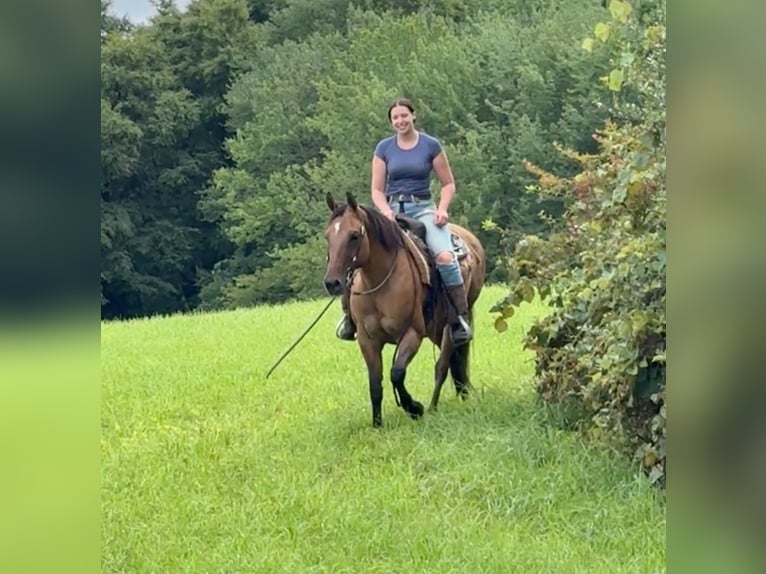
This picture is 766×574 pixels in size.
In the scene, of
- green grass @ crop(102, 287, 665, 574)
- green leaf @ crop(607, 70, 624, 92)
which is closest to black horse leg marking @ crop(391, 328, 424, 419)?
green grass @ crop(102, 287, 665, 574)

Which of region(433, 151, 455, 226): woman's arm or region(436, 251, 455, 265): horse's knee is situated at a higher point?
region(433, 151, 455, 226): woman's arm

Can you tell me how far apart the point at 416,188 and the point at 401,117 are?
1.31 ft

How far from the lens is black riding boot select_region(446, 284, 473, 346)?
534 centimetres

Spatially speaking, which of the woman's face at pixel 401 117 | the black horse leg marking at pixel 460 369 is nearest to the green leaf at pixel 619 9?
the woman's face at pixel 401 117

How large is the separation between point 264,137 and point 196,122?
1435 millimetres

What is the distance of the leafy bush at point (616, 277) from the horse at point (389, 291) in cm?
48

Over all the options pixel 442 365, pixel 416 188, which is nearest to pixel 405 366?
pixel 442 365

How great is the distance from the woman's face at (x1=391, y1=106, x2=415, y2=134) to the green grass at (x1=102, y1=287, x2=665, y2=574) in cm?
158

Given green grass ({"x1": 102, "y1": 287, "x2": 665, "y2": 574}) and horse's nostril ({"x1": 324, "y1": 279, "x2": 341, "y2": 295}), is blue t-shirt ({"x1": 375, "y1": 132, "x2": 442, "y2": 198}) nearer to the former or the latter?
horse's nostril ({"x1": 324, "y1": 279, "x2": 341, "y2": 295})

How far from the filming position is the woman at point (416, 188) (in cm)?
519
